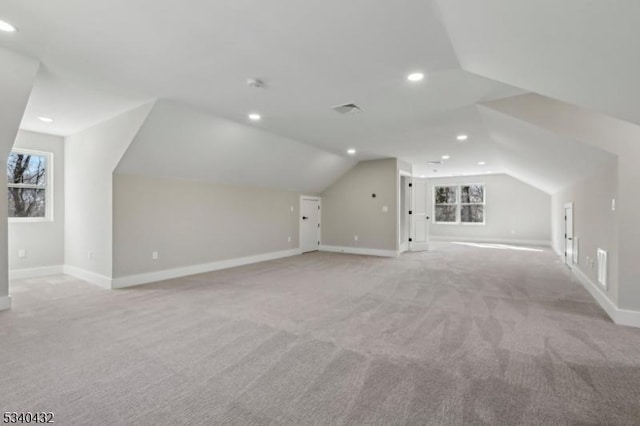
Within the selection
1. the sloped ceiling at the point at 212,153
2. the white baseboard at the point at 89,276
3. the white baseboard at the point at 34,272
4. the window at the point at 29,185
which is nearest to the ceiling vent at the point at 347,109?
the sloped ceiling at the point at 212,153

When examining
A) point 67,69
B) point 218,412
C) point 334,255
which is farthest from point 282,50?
point 334,255

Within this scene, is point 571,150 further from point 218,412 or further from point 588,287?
point 218,412

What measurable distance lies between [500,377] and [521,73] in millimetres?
2311

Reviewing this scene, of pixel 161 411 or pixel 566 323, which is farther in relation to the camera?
pixel 566 323

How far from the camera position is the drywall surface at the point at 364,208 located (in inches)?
305

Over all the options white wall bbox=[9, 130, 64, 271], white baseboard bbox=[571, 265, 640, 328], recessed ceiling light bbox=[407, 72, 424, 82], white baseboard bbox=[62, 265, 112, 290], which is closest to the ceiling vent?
recessed ceiling light bbox=[407, 72, 424, 82]

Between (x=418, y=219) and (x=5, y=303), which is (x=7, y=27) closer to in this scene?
(x=5, y=303)

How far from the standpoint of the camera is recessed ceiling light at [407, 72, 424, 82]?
9.93 ft

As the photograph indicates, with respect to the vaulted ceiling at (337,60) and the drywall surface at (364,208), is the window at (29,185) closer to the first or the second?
the vaulted ceiling at (337,60)

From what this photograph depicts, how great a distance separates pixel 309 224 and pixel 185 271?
3.88 metres

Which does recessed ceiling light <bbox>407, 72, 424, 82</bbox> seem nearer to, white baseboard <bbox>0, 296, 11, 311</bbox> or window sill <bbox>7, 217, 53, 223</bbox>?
white baseboard <bbox>0, 296, 11, 311</bbox>

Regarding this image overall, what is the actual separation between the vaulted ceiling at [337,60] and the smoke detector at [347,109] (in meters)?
0.12

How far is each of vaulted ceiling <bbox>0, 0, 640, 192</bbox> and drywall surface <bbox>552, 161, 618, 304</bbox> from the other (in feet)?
0.94

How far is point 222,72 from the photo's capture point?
303cm
